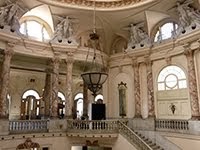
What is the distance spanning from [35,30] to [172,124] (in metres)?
10.5

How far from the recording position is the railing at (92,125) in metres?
14.5

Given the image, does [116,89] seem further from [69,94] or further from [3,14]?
[3,14]

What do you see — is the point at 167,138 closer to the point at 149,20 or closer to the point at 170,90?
the point at 170,90

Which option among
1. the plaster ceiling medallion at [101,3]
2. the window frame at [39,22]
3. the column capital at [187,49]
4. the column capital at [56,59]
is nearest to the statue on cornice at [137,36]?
the plaster ceiling medallion at [101,3]

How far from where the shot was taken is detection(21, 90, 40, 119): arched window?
22.2 meters

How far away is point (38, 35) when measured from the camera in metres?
15.6

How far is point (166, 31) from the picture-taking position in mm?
15609

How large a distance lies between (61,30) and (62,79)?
929cm

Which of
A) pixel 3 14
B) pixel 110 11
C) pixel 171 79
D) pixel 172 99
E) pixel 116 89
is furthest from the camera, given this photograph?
pixel 116 89

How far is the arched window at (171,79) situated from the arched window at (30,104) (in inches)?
487

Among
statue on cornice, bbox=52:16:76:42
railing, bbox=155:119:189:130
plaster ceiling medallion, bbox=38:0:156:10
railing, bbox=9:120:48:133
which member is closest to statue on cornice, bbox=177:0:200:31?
plaster ceiling medallion, bbox=38:0:156:10

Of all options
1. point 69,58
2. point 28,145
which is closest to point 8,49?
point 69,58

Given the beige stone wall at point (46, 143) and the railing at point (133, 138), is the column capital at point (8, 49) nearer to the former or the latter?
the beige stone wall at point (46, 143)

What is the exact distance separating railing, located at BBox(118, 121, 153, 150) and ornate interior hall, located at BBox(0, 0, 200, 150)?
2.1 inches
